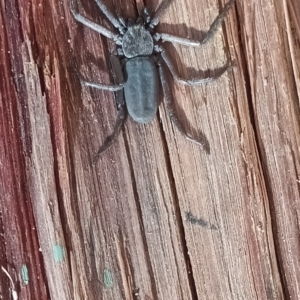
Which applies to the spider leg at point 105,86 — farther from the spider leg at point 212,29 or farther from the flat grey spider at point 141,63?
the spider leg at point 212,29

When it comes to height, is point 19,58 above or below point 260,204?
above

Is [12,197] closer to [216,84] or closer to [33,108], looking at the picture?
[33,108]

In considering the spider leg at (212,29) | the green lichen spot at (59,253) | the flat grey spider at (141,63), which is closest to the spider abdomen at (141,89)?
the flat grey spider at (141,63)

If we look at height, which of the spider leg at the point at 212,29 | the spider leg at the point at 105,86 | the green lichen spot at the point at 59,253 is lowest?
the green lichen spot at the point at 59,253

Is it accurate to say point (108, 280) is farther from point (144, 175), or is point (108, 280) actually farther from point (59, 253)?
point (144, 175)

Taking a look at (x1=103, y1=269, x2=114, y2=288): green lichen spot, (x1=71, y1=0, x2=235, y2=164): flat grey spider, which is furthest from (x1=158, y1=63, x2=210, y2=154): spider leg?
(x1=103, y1=269, x2=114, y2=288): green lichen spot

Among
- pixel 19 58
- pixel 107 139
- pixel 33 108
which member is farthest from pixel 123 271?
pixel 19 58

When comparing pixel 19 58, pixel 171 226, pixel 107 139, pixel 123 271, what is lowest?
pixel 123 271
